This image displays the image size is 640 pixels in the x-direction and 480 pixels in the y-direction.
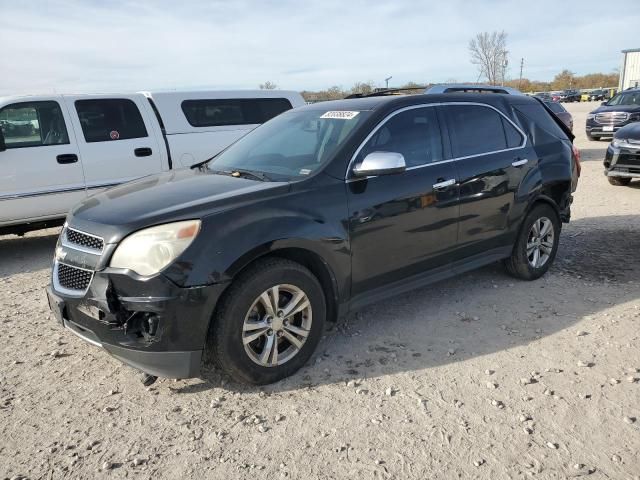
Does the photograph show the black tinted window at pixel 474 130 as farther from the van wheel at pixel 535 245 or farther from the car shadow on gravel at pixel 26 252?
the car shadow on gravel at pixel 26 252

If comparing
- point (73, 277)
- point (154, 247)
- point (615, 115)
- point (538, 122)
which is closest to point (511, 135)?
point (538, 122)

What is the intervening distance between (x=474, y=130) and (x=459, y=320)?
5.34 ft

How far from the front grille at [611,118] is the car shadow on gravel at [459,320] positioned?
44.9 feet

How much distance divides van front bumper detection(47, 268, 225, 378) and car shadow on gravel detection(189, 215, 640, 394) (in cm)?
44

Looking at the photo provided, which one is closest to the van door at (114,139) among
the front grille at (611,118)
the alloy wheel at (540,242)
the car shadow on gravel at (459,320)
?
the car shadow on gravel at (459,320)

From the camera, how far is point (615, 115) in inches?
680

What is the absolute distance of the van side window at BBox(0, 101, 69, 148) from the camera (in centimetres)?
625

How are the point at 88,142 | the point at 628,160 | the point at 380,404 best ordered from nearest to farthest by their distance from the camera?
the point at 380,404, the point at 88,142, the point at 628,160

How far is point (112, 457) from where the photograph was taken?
2664 millimetres

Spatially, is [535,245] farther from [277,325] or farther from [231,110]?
[231,110]

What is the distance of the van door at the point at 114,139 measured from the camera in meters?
6.69

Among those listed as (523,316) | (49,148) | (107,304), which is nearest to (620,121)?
(523,316)

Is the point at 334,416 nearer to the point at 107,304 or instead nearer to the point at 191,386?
the point at 191,386

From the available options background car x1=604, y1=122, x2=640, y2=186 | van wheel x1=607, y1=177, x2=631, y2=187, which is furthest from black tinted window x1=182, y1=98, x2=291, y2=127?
van wheel x1=607, y1=177, x2=631, y2=187
